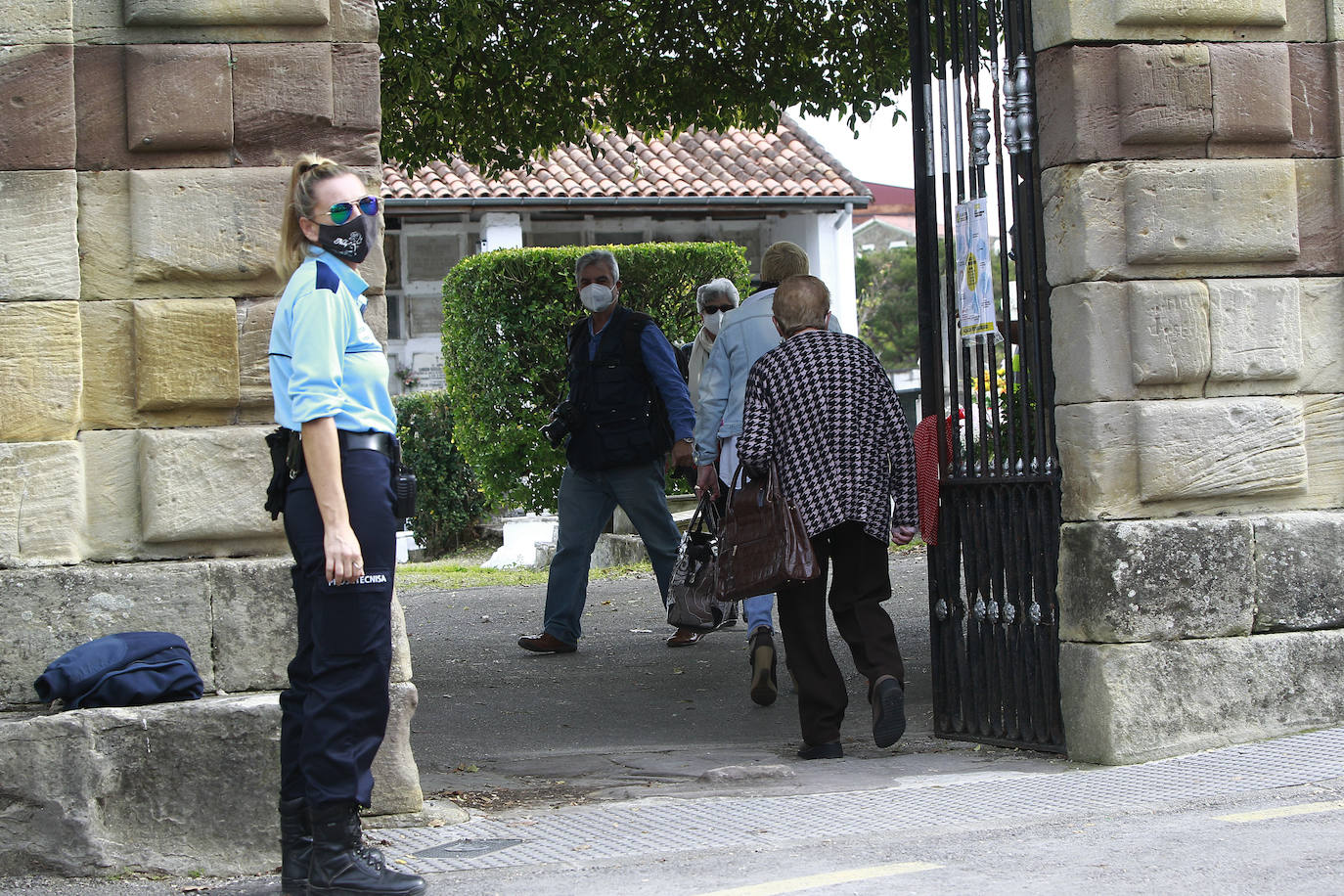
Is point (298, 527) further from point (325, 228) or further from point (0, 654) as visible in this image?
point (0, 654)

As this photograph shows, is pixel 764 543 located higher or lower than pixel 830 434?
lower

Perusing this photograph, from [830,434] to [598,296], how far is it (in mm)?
3103

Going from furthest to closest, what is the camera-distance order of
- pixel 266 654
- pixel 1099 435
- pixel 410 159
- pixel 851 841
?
pixel 410 159
pixel 1099 435
pixel 266 654
pixel 851 841

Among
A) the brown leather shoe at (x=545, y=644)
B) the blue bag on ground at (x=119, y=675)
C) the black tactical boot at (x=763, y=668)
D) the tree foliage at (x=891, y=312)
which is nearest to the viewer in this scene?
the blue bag on ground at (x=119, y=675)

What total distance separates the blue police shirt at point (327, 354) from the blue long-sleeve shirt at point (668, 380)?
438 cm

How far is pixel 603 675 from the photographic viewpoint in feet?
27.0

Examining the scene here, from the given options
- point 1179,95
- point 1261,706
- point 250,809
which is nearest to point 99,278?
point 250,809

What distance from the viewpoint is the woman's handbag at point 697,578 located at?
25.2 feet

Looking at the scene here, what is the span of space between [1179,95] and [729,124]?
559cm

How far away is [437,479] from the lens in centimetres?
1969

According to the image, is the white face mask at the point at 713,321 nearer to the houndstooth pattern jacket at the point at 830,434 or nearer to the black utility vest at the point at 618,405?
the black utility vest at the point at 618,405

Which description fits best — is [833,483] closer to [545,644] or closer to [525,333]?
[545,644]

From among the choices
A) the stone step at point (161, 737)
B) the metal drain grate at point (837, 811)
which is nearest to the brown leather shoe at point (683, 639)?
the metal drain grate at point (837, 811)

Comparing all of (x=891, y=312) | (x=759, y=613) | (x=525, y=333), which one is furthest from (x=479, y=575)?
(x=891, y=312)
